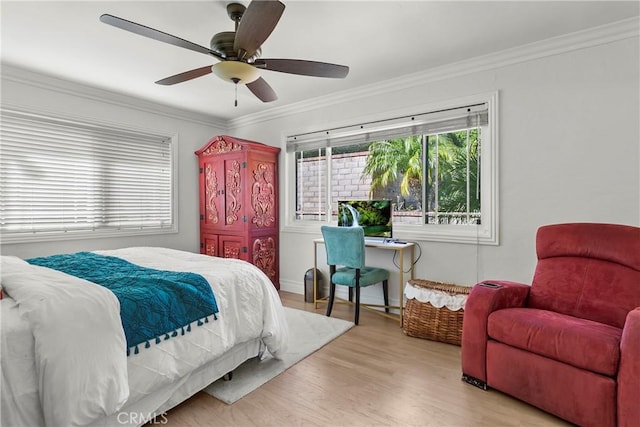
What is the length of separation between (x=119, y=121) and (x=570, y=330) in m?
4.60

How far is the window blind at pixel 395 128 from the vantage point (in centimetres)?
312

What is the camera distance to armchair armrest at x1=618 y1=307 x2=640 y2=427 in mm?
1486

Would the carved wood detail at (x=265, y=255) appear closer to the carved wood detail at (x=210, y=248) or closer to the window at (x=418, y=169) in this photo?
the window at (x=418, y=169)

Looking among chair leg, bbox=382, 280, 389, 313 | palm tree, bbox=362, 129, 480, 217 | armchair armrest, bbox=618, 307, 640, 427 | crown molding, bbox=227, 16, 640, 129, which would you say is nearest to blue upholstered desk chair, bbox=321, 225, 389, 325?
chair leg, bbox=382, 280, 389, 313

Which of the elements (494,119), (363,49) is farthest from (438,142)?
(363,49)

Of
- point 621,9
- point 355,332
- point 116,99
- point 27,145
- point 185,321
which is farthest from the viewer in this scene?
point 116,99

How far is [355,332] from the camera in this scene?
300 centimetres

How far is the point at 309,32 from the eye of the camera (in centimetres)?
250

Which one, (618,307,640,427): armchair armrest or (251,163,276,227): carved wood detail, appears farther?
(251,163,276,227): carved wood detail

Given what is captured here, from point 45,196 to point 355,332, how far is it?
134 inches

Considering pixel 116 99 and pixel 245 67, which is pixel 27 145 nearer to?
pixel 116 99

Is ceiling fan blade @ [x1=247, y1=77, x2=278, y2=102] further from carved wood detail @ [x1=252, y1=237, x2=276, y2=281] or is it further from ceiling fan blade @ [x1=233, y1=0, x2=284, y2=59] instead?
carved wood detail @ [x1=252, y1=237, x2=276, y2=281]

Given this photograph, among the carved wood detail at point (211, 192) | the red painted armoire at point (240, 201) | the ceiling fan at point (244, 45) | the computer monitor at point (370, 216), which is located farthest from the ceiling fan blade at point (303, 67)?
the carved wood detail at point (211, 192)

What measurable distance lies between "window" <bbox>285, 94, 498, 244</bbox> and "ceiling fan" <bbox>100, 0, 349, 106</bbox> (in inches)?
59.6
